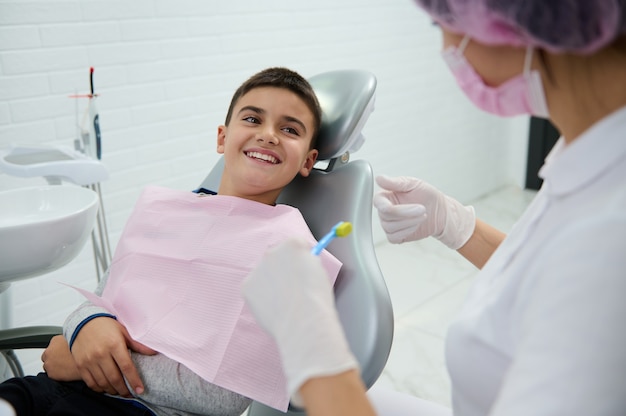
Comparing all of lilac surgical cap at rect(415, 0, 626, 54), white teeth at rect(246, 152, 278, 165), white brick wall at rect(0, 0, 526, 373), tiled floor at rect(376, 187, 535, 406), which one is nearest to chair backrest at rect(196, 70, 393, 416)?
white teeth at rect(246, 152, 278, 165)

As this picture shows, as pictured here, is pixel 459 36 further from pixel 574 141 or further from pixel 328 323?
pixel 328 323

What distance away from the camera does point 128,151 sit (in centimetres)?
233

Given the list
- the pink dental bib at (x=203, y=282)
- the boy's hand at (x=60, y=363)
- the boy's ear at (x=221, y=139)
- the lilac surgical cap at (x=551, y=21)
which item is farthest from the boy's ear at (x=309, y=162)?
the lilac surgical cap at (x=551, y=21)

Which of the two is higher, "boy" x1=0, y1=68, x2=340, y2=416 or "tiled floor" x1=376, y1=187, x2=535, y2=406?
"boy" x1=0, y1=68, x2=340, y2=416

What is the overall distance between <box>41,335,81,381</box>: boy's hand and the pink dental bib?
0.11 metres

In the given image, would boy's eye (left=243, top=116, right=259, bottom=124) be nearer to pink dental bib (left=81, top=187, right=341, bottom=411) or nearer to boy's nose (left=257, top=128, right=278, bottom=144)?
boy's nose (left=257, top=128, right=278, bottom=144)

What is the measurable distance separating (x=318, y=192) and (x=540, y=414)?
2.97 feet

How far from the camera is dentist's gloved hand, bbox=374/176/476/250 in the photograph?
3.96ft

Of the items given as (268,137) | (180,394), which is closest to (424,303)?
(268,137)

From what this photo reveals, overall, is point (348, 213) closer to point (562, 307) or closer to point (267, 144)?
point (267, 144)

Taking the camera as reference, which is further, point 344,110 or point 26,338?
point 344,110

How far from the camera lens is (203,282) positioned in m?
1.27

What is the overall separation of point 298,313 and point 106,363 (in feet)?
1.96

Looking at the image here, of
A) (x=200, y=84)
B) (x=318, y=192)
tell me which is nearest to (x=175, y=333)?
Answer: (x=318, y=192)
